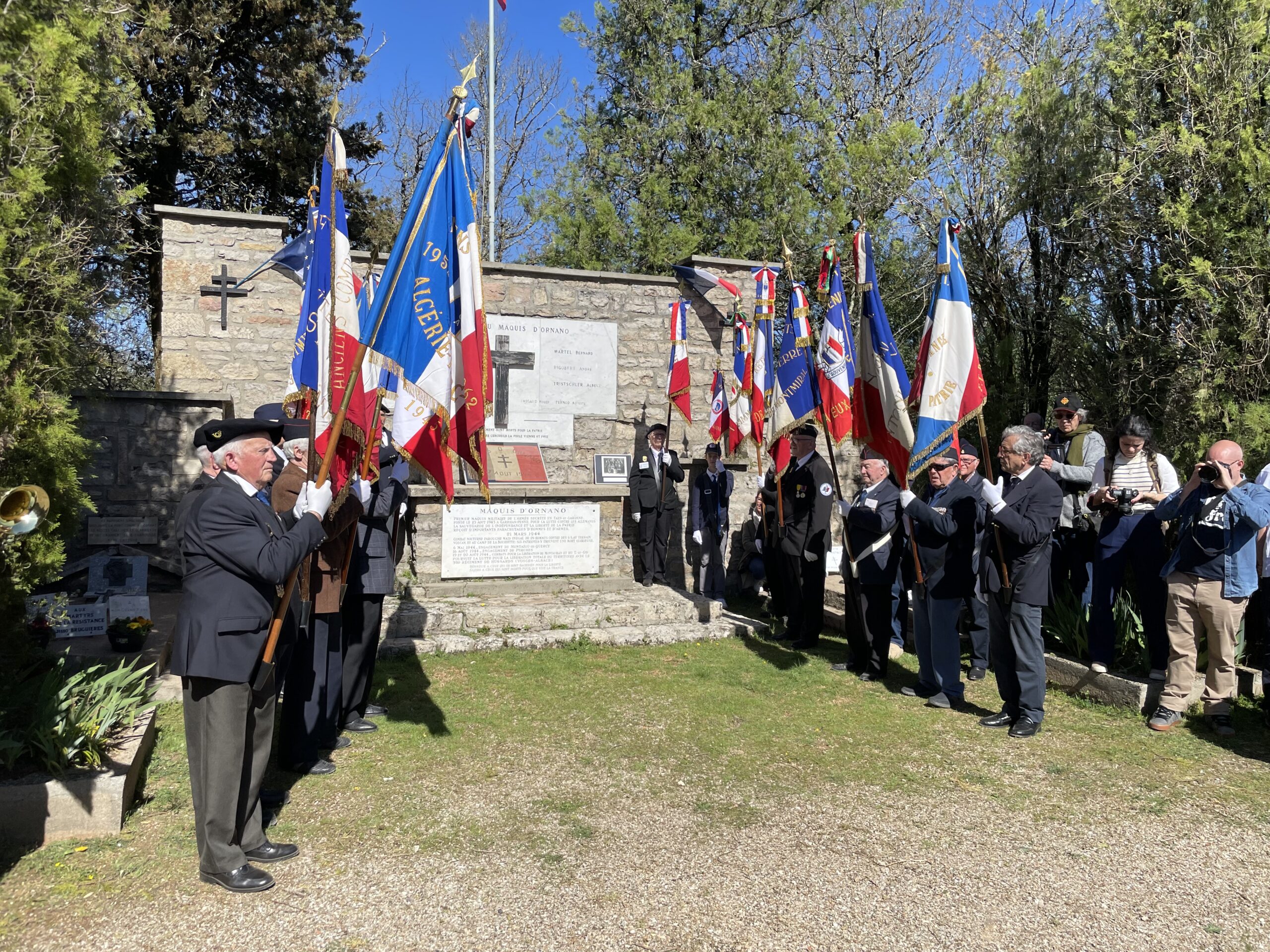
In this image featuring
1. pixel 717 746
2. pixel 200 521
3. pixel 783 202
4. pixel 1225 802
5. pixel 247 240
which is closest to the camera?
pixel 200 521

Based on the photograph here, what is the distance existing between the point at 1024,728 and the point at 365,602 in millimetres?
4404

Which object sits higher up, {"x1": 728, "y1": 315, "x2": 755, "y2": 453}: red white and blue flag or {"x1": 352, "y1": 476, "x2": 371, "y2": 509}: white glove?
{"x1": 728, "y1": 315, "x2": 755, "y2": 453}: red white and blue flag

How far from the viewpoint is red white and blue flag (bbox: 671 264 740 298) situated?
1255 centimetres

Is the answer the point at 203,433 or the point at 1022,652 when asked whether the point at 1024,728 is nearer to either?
the point at 1022,652

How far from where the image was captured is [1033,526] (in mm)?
5469

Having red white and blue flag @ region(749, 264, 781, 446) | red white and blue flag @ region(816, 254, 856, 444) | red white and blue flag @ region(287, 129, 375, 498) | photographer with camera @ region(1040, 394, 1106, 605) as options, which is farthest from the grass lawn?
red white and blue flag @ region(749, 264, 781, 446)

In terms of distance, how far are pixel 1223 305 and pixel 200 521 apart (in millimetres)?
8577

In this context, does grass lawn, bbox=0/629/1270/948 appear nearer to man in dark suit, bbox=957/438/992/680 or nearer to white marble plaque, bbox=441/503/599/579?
man in dark suit, bbox=957/438/992/680

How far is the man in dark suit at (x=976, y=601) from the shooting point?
6195 millimetres

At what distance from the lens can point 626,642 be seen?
8.02m

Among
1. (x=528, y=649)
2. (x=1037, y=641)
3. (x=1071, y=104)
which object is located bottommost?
(x=528, y=649)

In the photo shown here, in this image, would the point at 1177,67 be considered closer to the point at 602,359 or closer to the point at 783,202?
the point at 602,359

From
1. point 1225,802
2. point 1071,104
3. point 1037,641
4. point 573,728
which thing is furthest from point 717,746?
point 1071,104

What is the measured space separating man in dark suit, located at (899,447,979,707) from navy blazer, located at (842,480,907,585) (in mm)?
475
